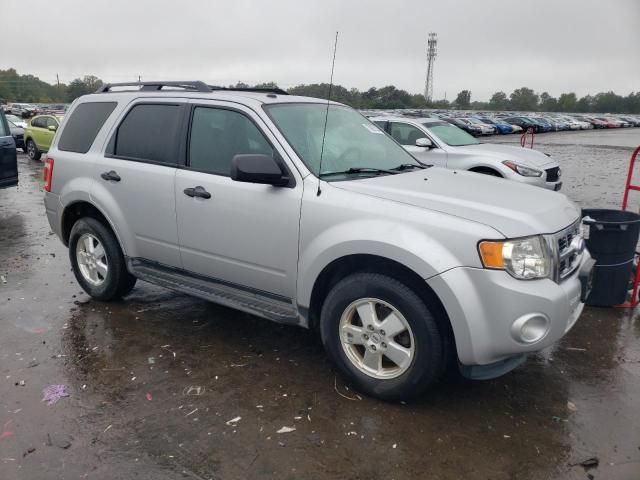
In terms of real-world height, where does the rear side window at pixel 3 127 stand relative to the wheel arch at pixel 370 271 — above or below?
above

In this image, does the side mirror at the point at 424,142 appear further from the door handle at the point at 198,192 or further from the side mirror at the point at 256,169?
the side mirror at the point at 256,169

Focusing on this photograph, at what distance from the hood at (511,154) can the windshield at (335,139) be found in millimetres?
5145

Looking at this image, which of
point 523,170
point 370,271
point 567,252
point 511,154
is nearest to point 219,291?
point 370,271

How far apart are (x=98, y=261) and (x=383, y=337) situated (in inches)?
118

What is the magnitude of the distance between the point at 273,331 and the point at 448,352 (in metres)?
1.80

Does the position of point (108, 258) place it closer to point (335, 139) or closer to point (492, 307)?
point (335, 139)

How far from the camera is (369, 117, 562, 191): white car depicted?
9078 mm

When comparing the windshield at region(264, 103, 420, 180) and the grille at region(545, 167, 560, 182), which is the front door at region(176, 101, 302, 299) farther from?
the grille at region(545, 167, 560, 182)

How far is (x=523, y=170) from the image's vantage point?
9.05 m

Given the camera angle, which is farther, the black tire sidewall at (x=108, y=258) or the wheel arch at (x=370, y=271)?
the black tire sidewall at (x=108, y=258)

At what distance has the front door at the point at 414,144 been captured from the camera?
9477 mm

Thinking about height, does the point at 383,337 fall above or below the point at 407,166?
below

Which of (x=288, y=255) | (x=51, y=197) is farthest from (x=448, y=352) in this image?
(x=51, y=197)

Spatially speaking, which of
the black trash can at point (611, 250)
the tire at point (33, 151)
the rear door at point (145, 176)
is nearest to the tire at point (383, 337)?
the rear door at point (145, 176)
